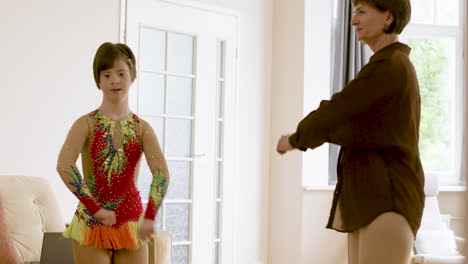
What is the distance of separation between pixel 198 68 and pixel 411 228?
3.69 metres

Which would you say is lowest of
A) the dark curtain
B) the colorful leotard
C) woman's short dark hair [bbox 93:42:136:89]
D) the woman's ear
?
the colorful leotard

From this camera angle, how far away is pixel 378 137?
1.78m

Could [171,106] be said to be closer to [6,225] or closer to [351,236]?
[6,225]

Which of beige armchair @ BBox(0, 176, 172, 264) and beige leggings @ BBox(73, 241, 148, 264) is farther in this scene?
beige armchair @ BBox(0, 176, 172, 264)

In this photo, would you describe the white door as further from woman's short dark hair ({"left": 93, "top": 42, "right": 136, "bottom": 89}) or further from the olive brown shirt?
the olive brown shirt

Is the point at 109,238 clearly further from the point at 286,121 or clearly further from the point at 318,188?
the point at 286,121

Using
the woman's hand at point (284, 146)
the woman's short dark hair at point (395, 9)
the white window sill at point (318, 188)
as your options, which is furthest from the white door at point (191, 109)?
the woman's short dark hair at point (395, 9)

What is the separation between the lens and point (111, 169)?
2.05m

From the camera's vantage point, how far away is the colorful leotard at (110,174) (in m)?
1.98

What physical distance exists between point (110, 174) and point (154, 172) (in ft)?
0.44

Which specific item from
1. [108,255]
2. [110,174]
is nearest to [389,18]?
[110,174]

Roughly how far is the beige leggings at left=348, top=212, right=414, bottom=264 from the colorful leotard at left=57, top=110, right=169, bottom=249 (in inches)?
24.9

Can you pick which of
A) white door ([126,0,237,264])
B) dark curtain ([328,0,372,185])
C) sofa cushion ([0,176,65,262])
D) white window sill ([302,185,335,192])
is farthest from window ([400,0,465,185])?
sofa cushion ([0,176,65,262])

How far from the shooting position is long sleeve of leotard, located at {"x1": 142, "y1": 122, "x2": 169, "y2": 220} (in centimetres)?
201
